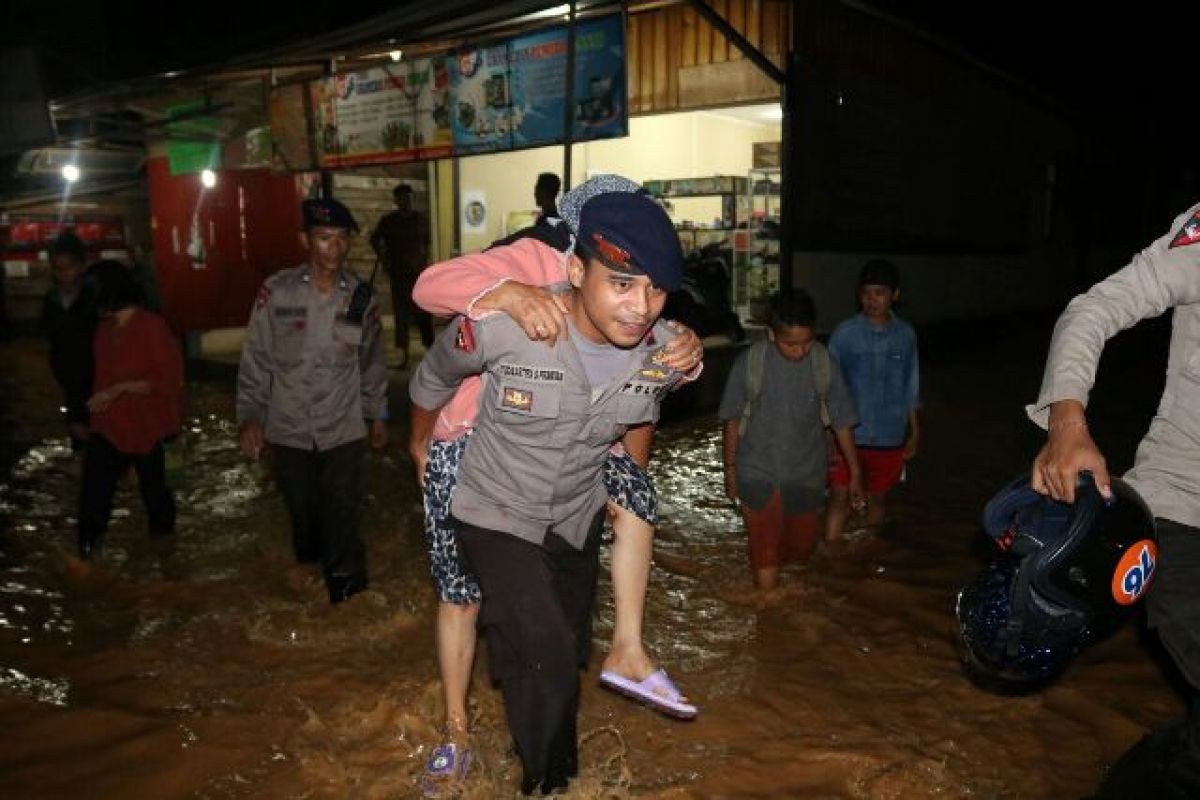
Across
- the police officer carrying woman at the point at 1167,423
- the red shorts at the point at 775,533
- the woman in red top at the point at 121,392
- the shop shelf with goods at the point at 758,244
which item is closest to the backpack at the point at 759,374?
the red shorts at the point at 775,533

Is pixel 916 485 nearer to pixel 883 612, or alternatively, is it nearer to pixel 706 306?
pixel 883 612

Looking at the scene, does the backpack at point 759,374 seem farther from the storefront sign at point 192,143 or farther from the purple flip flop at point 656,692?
the storefront sign at point 192,143

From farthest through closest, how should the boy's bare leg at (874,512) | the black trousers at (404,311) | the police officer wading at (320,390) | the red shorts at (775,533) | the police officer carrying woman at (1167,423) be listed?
the black trousers at (404,311) < the boy's bare leg at (874,512) < the red shorts at (775,533) < the police officer wading at (320,390) < the police officer carrying woman at (1167,423)

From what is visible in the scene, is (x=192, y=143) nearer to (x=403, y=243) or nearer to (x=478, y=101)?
(x=403, y=243)

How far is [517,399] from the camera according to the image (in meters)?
2.51

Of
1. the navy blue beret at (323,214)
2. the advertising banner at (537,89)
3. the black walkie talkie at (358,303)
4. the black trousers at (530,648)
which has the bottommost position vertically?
the black trousers at (530,648)

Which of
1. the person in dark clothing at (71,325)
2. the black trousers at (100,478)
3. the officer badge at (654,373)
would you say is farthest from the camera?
the person in dark clothing at (71,325)

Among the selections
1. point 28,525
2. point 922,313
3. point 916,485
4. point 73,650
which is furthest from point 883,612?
point 922,313

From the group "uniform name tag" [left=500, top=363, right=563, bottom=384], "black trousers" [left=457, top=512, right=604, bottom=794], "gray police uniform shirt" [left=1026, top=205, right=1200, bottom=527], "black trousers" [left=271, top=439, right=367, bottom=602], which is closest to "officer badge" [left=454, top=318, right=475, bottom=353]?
"uniform name tag" [left=500, top=363, right=563, bottom=384]

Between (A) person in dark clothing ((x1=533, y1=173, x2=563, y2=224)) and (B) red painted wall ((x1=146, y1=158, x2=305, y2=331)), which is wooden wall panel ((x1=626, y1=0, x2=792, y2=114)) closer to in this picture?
(A) person in dark clothing ((x1=533, y1=173, x2=563, y2=224))

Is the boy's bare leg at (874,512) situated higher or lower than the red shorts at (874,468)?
lower

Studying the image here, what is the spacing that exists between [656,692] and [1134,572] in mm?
1399

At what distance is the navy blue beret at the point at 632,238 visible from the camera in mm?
2365

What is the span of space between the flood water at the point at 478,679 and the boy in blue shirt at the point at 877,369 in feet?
2.15
